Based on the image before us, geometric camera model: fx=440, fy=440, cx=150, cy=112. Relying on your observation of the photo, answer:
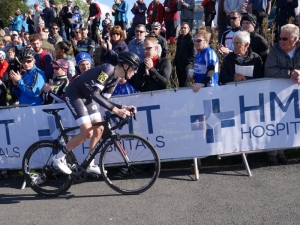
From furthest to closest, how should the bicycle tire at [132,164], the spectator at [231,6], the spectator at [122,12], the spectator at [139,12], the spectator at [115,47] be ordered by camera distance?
the spectator at [122,12]
the spectator at [139,12]
the spectator at [231,6]
the spectator at [115,47]
the bicycle tire at [132,164]

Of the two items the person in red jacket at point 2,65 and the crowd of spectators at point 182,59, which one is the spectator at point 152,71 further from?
the person in red jacket at point 2,65

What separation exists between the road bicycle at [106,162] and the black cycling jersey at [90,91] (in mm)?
261

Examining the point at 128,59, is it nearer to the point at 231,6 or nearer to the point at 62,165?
the point at 62,165

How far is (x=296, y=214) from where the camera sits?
500cm

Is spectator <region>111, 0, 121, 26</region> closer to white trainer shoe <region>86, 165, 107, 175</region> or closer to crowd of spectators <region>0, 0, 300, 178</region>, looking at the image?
crowd of spectators <region>0, 0, 300, 178</region>

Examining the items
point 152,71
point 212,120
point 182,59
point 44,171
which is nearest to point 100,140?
point 44,171

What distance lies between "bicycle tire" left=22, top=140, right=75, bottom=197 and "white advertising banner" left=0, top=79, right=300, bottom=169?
3.81ft

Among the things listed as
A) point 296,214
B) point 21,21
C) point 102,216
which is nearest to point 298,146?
point 296,214

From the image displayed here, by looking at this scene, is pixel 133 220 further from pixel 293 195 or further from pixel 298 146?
pixel 298 146

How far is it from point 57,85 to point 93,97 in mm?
1612

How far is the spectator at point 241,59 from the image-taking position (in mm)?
6551

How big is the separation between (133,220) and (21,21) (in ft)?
60.6

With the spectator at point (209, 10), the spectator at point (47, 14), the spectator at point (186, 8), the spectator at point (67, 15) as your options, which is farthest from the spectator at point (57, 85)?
the spectator at point (47, 14)

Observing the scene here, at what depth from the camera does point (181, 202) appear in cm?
560
